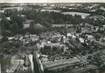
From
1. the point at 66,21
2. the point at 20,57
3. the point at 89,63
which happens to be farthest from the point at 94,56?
the point at 20,57

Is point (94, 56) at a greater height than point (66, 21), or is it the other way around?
point (66, 21)

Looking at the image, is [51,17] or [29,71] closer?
[29,71]

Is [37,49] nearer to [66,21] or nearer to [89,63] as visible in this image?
[66,21]

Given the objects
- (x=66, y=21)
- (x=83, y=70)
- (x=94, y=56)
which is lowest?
(x=83, y=70)

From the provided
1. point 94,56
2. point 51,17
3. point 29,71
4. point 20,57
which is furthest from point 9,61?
point 94,56

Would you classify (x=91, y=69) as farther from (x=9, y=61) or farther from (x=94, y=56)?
(x=9, y=61)

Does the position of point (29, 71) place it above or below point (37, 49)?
below
